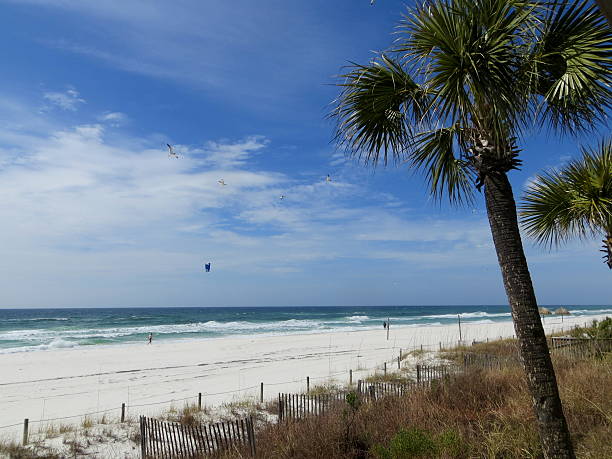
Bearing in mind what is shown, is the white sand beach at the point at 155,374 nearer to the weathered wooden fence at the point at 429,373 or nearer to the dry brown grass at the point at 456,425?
the weathered wooden fence at the point at 429,373

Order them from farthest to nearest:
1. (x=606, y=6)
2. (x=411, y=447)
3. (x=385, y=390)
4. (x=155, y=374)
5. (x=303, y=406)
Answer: (x=155, y=374), (x=385, y=390), (x=303, y=406), (x=411, y=447), (x=606, y=6)

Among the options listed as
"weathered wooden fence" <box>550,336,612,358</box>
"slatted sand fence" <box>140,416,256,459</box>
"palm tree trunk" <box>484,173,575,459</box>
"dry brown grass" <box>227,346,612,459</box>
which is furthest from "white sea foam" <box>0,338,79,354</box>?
"palm tree trunk" <box>484,173,575,459</box>

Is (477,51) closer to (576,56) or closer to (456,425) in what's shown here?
(576,56)

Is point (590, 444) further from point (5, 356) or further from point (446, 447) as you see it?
point (5, 356)

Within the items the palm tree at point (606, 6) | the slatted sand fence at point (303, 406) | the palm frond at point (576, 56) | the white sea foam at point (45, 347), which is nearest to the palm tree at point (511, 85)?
the palm frond at point (576, 56)

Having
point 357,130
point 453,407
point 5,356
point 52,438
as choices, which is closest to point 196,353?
point 5,356

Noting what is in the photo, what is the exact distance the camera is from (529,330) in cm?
422

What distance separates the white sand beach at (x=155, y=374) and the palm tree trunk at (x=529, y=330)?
11.2 meters

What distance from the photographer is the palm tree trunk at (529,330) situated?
4.16 meters

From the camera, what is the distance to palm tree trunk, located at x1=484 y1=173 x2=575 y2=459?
4.16 meters

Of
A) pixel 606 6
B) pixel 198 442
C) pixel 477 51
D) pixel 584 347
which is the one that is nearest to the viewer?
pixel 606 6

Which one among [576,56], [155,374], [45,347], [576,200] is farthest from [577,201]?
[45,347]

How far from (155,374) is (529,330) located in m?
22.1

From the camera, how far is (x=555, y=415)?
13.6ft
